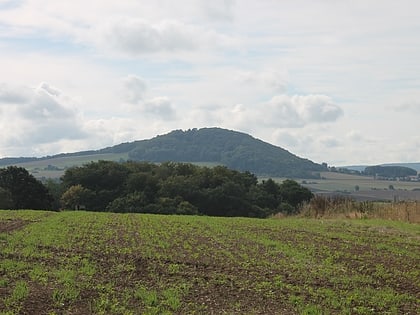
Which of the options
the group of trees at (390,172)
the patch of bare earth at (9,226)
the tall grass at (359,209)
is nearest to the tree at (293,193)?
the tall grass at (359,209)

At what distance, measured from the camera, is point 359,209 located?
35.6m

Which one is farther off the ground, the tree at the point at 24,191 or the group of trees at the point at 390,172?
the group of trees at the point at 390,172

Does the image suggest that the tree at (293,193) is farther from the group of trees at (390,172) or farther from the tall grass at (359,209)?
the group of trees at (390,172)

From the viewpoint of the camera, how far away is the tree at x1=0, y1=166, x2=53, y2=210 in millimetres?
61812

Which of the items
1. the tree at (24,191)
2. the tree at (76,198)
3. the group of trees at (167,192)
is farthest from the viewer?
the tree at (76,198)

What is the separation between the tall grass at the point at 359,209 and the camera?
31031 millimetres

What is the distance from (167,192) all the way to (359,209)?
146 feet

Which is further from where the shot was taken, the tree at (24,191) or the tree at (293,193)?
the tree at (293,193)

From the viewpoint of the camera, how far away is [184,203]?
71.4 meters

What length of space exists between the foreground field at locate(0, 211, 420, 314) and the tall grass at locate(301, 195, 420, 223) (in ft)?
30.8

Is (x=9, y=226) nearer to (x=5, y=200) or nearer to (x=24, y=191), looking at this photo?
(x=5, y=200)

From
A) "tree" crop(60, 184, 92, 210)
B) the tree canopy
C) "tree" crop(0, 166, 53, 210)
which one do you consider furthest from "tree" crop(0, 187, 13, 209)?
the tree canopy

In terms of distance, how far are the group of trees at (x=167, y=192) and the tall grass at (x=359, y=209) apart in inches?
1124

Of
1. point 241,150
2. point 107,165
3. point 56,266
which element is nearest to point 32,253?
point 56,266
